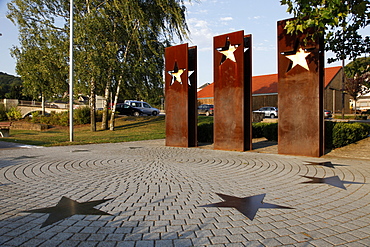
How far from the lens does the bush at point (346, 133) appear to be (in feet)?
33.6

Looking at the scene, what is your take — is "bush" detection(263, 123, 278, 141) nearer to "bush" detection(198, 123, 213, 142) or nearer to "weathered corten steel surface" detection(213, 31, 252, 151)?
"bush" detection(198, 123, 213, 142)

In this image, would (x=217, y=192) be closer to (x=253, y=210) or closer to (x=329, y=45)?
(x=253, y=210)

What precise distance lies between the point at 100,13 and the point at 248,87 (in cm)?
1520

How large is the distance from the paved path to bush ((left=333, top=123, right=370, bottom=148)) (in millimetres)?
2590

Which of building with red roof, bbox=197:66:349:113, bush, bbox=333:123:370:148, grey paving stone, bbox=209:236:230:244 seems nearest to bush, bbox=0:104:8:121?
building with red roof, bbox=197:66:349:113

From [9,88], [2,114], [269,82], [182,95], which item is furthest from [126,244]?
[9,88]

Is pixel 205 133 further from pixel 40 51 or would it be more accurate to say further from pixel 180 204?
pixel 40 51

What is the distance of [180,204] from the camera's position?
430 cm

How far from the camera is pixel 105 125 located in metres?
25.1

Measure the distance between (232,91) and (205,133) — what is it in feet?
13.6

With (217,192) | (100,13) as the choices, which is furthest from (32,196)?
(100,13)

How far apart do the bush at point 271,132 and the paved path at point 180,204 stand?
5929 millimetres

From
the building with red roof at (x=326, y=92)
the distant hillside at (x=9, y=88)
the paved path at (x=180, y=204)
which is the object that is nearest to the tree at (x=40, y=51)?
the paved path at (x=180, y=204)

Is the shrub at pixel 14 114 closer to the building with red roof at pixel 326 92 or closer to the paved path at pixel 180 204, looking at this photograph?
the paved path at pixel 180 204
